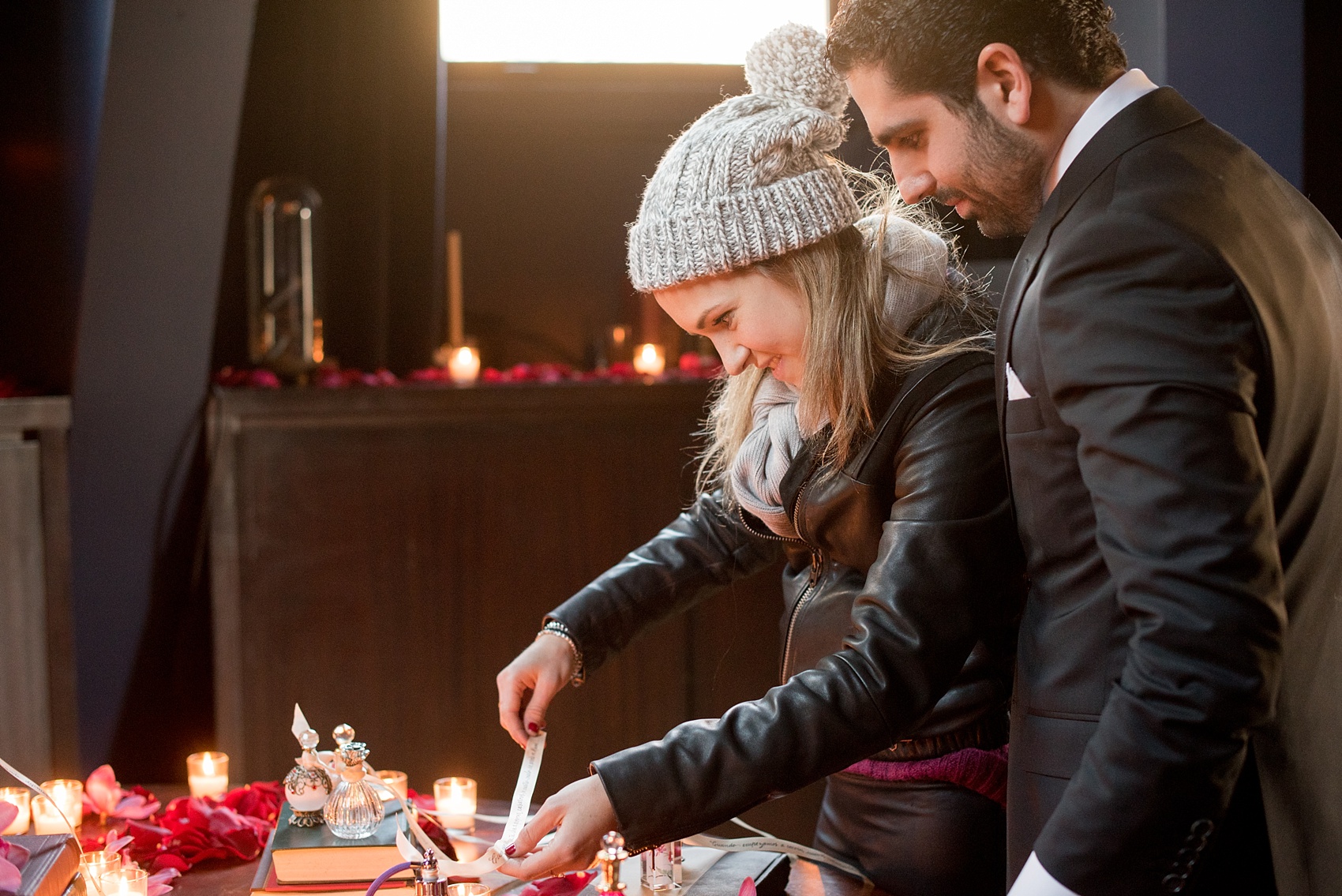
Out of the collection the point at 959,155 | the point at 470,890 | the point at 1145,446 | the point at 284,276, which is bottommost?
the point at 470,890

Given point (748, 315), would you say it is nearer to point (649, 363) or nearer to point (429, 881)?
point (429, 881)

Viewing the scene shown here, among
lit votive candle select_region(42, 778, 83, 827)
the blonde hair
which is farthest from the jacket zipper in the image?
lit votive candle select_region(42, 778, 83, 827)

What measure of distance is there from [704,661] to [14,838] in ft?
6.45

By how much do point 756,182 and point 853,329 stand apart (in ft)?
0.70

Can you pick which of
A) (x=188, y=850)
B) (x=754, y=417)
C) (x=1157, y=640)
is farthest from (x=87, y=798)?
(x=1157, y=640)

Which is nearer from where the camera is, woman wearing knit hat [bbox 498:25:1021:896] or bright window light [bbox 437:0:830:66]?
woman wearing knit hat [bbox 498:25:1021:896]

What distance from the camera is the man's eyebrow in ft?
3.84

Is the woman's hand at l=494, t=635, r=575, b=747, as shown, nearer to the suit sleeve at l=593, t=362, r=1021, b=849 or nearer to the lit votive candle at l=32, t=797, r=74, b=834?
the suit sleeve at l=593, t=362, r=1021, b=849

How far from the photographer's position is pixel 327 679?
8.98 ft

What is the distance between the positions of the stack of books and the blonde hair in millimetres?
694

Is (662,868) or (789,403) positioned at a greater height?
(789,403)

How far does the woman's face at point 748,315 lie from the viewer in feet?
4.67

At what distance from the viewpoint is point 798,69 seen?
1.46m

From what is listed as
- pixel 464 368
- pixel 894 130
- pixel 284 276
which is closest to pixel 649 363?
pixel 464 368
